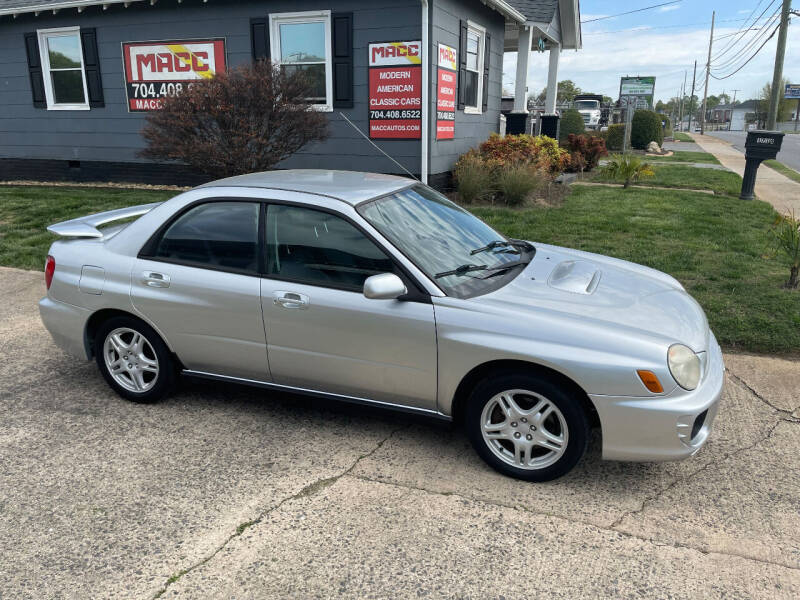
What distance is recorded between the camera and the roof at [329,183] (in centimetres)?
385

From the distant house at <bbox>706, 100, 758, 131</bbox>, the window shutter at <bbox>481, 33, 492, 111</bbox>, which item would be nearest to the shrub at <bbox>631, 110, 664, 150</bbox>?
the window shutter at <bbox>481, 33, 492, 111</bbox>

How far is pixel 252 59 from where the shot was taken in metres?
11.8

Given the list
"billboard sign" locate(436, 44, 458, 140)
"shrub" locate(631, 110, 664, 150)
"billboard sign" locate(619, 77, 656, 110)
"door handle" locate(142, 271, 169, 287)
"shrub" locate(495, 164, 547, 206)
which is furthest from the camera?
"billboard sign" locate(619, 77, 656, 110)

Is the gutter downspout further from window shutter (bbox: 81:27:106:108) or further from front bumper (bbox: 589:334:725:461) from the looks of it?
front bumper (bbox: 589:334:725:461)

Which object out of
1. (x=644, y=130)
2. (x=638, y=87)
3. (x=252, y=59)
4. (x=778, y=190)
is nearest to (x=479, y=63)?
(x=252, y=59)

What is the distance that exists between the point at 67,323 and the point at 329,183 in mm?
2034

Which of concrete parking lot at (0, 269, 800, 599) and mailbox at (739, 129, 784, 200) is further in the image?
mailbox at (739, 129, 784, 200)

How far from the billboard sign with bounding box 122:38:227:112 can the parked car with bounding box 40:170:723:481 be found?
8641 mm

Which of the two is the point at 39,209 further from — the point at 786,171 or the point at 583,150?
the point at 786,171

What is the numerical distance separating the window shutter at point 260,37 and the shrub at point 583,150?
8.46 metres

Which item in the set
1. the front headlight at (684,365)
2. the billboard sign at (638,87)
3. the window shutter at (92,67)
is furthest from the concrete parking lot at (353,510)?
the billboard sign at (638,87)

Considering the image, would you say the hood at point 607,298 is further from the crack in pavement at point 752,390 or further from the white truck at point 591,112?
the white truck at point 591,112

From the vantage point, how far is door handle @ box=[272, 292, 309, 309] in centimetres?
363

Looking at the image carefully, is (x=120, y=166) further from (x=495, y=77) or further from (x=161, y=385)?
(x=161, y=385)
